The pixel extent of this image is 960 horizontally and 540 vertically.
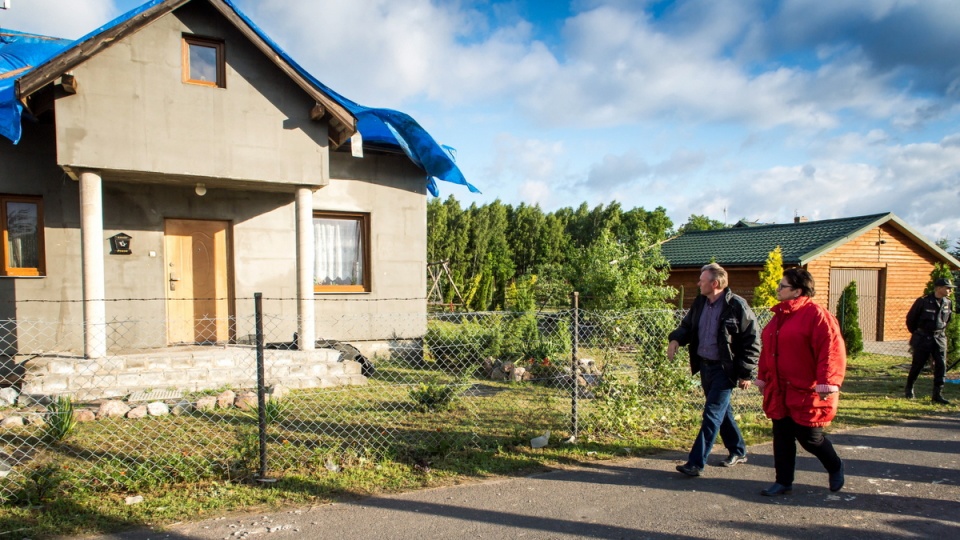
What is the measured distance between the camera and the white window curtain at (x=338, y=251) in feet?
36.2

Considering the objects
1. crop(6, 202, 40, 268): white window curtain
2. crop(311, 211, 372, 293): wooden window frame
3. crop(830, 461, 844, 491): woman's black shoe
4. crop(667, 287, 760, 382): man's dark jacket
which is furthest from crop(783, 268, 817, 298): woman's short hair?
crop(6, 202, 40, 268): white window curtain

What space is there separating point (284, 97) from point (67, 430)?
567 centimetres

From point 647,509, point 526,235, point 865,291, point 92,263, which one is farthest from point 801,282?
point 526,235

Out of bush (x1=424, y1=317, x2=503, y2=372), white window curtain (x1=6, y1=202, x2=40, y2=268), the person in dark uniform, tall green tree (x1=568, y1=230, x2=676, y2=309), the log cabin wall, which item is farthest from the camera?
the log cabin wall

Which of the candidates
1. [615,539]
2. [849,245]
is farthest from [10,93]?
[849,245]

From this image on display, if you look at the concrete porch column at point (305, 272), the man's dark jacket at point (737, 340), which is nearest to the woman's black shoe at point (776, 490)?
the man's dark jacket at point (737, 340)

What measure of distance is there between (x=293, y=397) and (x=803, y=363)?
590 centimetres

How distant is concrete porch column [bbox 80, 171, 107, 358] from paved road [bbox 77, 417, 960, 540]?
5.26 meters

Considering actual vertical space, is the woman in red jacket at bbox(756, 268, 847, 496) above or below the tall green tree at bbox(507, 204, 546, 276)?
below

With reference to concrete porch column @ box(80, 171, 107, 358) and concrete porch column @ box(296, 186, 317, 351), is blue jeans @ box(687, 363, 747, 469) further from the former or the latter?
concrete porch column @ box(80, 171, 107, 358)

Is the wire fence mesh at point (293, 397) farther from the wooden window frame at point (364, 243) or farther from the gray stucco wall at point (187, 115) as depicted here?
the gray stucco wall at point (187, 115)

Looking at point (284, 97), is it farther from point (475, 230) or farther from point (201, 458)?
point (475, 230)

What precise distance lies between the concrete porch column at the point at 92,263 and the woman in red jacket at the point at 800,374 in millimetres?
8269

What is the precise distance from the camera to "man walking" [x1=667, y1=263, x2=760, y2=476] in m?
4.71
